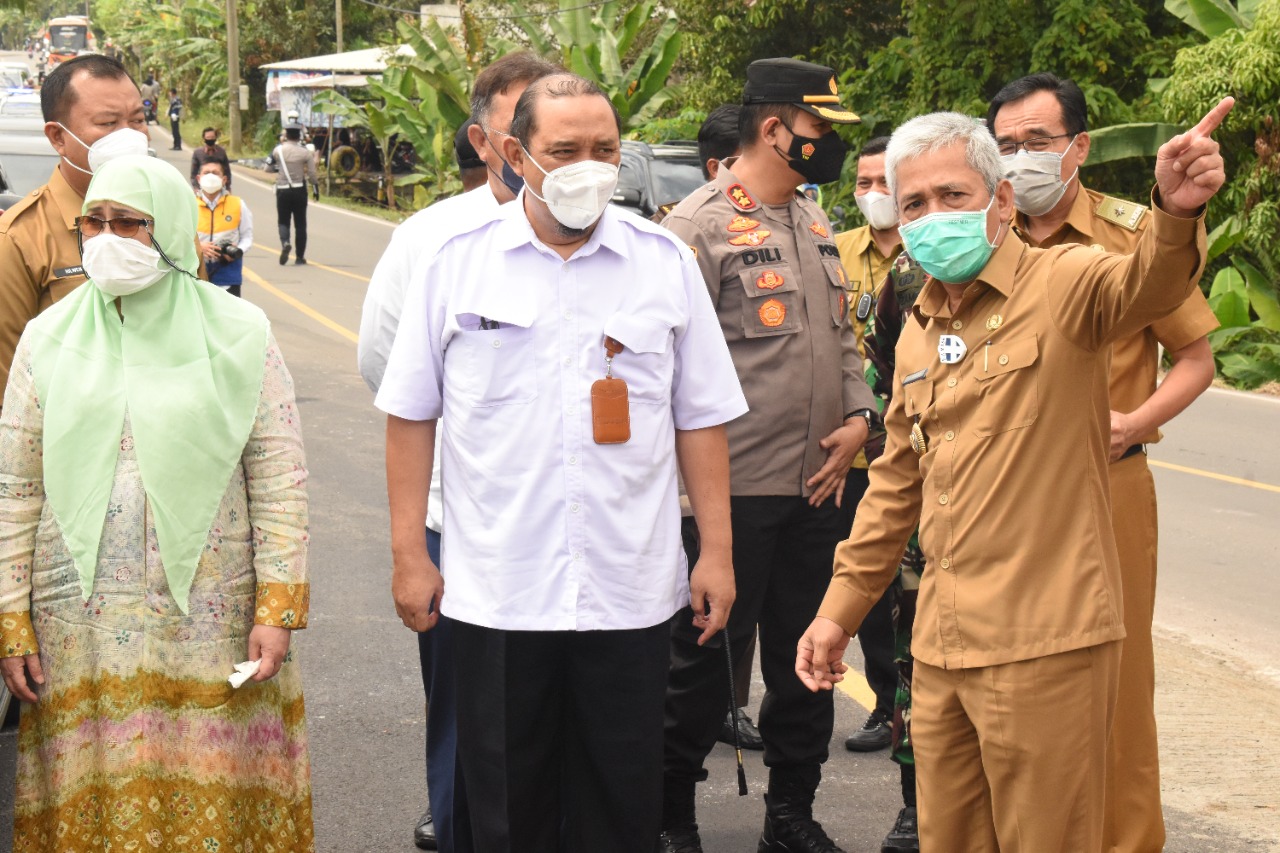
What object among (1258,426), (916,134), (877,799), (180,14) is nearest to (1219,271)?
(1258,426)

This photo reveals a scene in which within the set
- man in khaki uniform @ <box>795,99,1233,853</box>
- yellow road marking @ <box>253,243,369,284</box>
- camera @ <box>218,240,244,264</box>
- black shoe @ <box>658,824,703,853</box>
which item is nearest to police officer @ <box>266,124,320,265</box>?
yellow road marking @ <box>253,243,369,284</box>

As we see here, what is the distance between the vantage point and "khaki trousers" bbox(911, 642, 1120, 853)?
3.03 meters

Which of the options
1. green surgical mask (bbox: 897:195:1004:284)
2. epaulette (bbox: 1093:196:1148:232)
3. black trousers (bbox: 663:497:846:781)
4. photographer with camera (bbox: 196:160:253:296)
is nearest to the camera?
green surgical mask (bbox: 897:195:1004:284)

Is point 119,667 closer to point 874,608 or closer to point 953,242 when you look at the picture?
point 953,242

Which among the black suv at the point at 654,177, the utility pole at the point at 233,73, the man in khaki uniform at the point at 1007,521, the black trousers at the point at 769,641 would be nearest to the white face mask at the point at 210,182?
the black suv at the point at 654,177

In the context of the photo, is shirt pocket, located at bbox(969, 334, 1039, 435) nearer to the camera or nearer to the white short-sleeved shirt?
the white short-sleeved shirt

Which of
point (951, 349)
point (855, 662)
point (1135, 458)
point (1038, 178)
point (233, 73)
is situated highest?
point (1038, 178)

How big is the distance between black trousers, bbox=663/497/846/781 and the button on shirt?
2.93ft

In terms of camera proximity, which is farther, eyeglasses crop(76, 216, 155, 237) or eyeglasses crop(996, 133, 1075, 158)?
eyeglasses crop(996, 133, 1075, 158)

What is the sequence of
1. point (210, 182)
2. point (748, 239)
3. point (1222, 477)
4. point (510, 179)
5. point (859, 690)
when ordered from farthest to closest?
point (210, 182)
point (1222, 477)
point (859, 690)
point (748, 239)
point (510, 179)

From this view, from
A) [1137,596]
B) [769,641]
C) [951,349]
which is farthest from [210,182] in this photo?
[951,349]

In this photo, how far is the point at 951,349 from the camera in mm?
3188

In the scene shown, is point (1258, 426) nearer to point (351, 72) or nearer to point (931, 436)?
point (931, 436)

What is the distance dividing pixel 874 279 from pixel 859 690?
1700 mm
